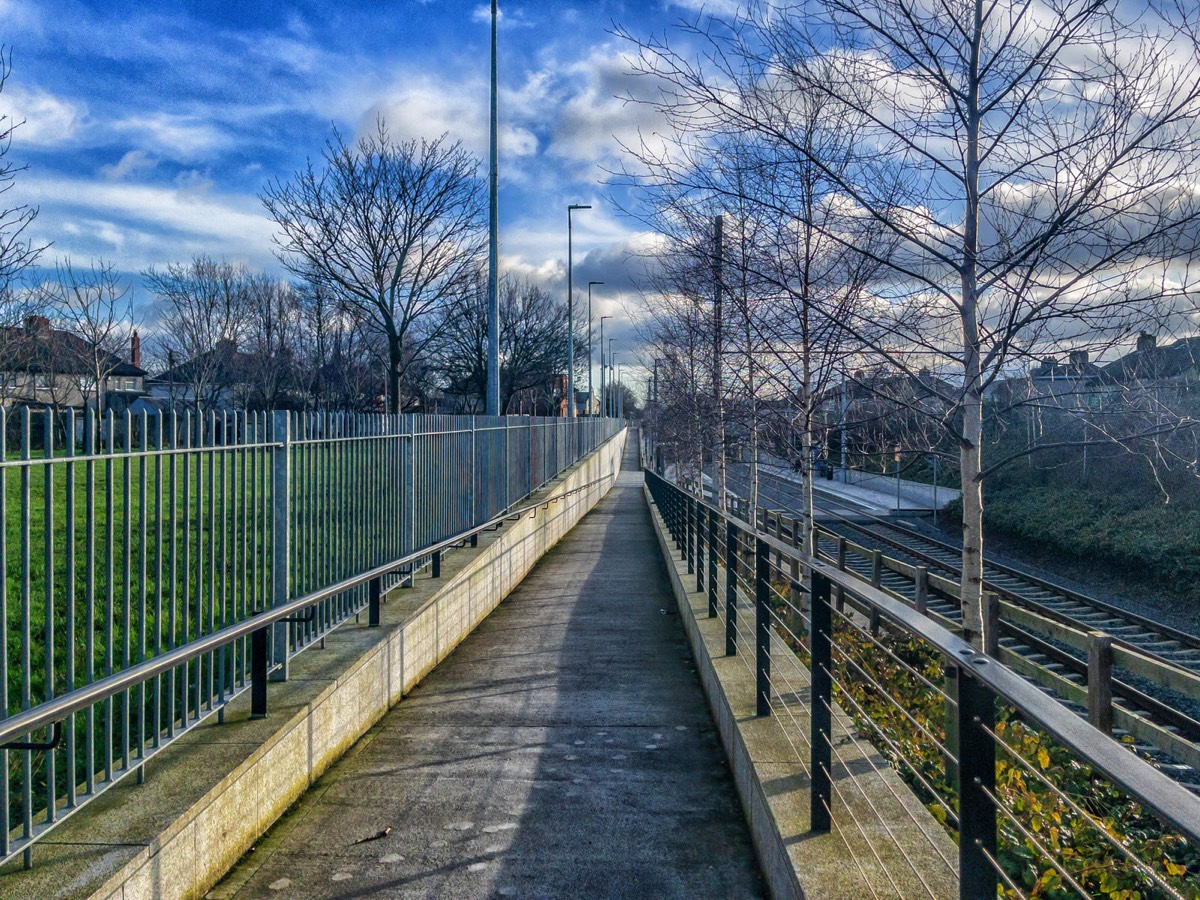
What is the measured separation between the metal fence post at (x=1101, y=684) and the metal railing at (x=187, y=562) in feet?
18.8

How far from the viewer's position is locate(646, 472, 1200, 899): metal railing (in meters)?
1.71

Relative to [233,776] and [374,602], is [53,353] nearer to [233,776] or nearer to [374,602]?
[374,602]

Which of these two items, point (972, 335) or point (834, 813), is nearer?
point (834, 813)

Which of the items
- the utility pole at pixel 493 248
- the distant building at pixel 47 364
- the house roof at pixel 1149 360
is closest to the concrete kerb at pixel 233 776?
the distant building at pixel 47 364

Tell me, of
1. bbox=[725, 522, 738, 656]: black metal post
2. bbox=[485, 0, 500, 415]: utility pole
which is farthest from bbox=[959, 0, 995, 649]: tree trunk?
bbox=[485, 0, 500, 415]: utility pole

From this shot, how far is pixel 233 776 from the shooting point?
4348mm

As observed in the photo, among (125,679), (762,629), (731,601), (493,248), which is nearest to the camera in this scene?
(125,679)

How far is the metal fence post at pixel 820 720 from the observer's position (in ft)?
12.4

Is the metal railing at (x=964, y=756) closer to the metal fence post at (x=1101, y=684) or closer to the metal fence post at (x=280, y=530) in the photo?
the metal fence post at (x=1101, y=684)

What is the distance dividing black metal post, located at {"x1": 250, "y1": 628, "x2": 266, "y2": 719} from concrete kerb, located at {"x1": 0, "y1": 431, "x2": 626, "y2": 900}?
8 cm

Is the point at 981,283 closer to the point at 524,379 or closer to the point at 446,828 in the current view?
the point at 446,828

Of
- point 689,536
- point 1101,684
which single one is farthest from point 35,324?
point 1101,684

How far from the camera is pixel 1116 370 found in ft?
27.4

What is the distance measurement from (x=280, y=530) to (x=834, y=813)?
3747mm
